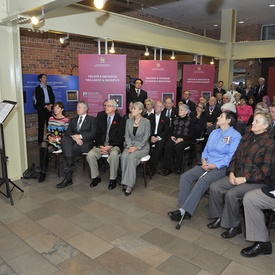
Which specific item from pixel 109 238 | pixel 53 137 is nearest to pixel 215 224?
pixel 109 238

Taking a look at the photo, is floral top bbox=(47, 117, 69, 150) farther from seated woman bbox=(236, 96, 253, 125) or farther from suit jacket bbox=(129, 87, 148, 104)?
seated woman bbox=(236, 96, 253, 125)

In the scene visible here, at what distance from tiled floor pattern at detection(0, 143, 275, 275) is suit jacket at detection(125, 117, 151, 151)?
72 centimetres

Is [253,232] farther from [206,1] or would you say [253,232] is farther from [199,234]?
[206,1]

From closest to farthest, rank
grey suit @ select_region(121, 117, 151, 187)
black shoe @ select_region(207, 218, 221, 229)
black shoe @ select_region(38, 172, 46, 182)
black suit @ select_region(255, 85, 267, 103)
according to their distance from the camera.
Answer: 1. black shoe @ select_region(207, 218, 221, 229)
2. grey suit @ select_region(121, 117, 151, 187)
3. black shoe @ select_region(38, 172, 46, 182)
4. black suit @ select_region(255, 85, 267, 103)

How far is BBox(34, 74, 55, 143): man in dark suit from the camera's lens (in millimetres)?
6973

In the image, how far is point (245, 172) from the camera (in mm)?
2877

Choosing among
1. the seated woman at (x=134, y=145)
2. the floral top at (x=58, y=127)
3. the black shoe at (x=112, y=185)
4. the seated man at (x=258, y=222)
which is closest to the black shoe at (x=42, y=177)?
the floral top at (x=58, y=127)

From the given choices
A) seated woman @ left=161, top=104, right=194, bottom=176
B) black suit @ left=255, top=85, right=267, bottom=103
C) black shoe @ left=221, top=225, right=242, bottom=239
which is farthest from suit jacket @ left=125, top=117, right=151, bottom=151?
black suit @ left=255, top=85, right=267, bottom=103

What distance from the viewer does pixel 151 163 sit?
4969mm

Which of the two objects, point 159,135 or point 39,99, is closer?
point 159,135

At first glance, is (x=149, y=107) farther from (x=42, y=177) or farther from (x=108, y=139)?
(x=42, y=177)

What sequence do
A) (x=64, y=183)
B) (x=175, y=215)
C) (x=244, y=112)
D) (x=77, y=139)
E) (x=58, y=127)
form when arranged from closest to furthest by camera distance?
(x=175, y=215) → (x=64, y=183) → (x=77, y=139) → (x=58, y=127) → (x=244, y=112)

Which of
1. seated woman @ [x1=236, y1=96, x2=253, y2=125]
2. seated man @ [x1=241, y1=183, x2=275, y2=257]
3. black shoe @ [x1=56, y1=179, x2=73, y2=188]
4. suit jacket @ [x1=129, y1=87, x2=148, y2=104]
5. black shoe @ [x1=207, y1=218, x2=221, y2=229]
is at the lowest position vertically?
black shoe @ [x1=207, y1=218, x2=221, y2=229]

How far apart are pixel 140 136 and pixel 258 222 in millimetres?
2191
